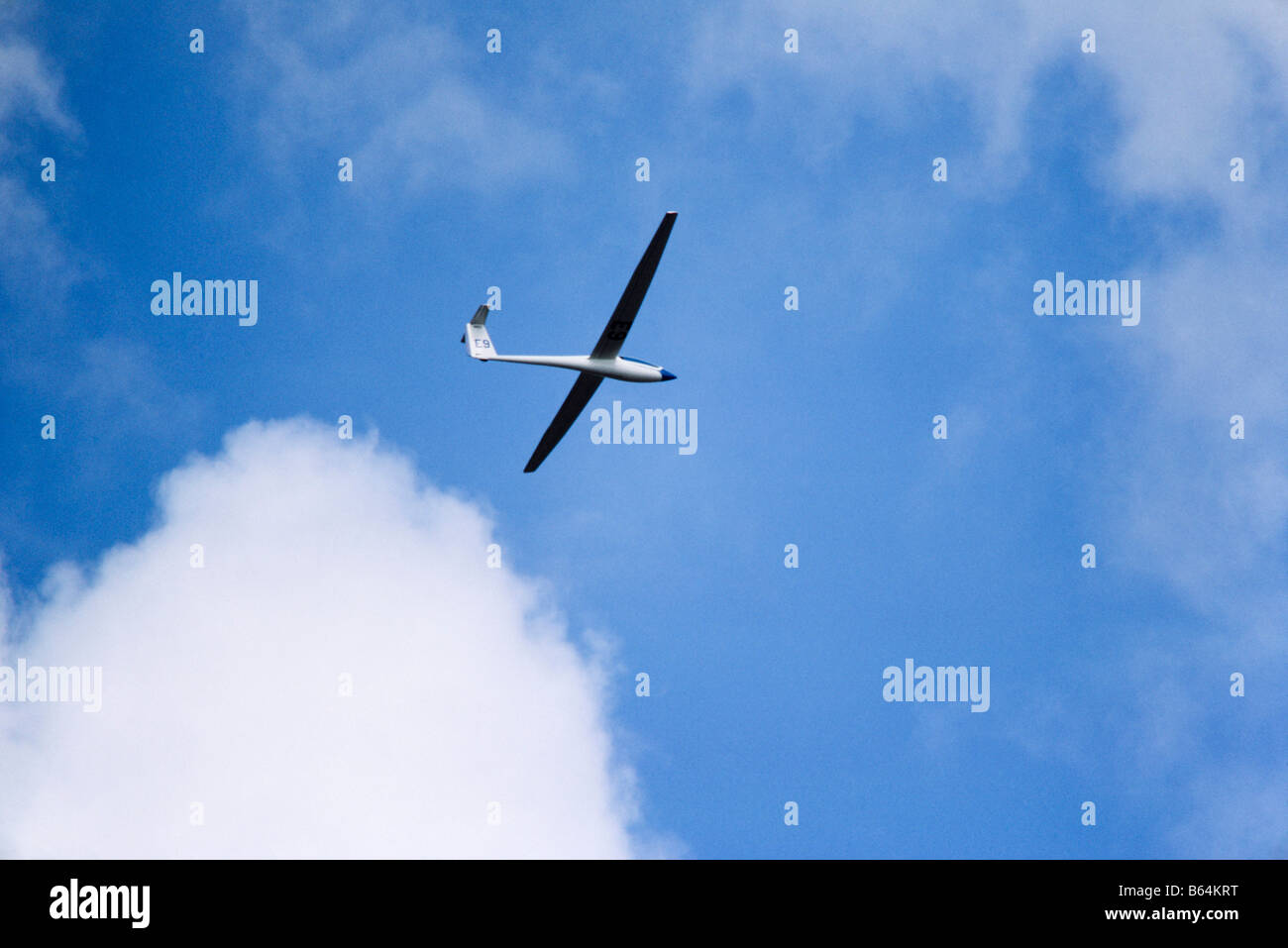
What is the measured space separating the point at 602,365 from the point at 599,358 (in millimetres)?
317

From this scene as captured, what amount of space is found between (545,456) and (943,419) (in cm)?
1580

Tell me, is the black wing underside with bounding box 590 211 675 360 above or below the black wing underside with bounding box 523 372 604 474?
above

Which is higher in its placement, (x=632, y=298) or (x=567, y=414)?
(x=632, y=298)

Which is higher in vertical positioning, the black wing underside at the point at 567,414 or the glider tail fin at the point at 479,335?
the glider tail fin at the point at 479,335

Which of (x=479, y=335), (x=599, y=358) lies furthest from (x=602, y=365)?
(x=479, y=335)

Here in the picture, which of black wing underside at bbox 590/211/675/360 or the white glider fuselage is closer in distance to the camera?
black wing underside at bbox 590/211/675/360

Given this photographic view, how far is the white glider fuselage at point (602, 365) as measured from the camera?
40.5m

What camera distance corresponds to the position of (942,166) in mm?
47938

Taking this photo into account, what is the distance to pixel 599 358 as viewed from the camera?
133 ft

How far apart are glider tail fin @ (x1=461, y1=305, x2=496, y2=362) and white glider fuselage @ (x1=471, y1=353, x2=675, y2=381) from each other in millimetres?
493

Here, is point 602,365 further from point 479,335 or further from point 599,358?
point 479,335

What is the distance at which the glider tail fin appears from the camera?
42.2 metres
